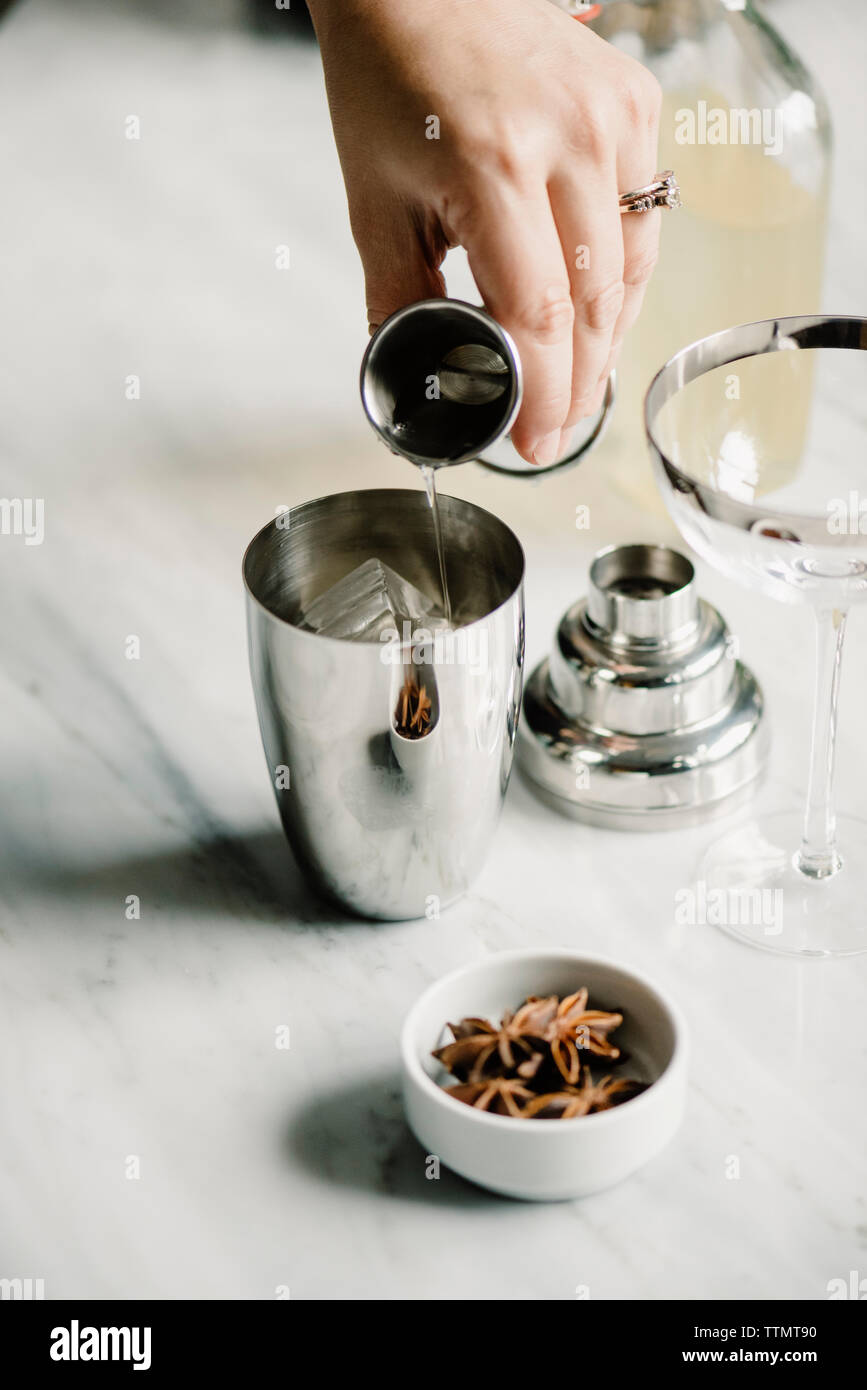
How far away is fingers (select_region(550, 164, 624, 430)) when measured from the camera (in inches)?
29.0

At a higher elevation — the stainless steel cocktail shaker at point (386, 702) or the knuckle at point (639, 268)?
the knuckle at point (639, 268)

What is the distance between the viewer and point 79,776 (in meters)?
0.89

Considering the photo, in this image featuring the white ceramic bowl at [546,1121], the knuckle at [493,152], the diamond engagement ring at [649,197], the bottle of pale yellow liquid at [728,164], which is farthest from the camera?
the bottle of pale yellow liquid at [728,164]

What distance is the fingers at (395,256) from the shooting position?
2.50 ft

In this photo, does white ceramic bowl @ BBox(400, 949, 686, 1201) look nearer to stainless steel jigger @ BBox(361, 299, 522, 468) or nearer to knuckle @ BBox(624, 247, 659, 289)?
stainless steel jigger @ BBox(361, 299, 522, 468)

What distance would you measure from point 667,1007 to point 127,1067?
0.26 metres

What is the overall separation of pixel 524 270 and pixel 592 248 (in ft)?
0.18

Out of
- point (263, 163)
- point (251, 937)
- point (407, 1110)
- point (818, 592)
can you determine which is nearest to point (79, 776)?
point (251, 937)

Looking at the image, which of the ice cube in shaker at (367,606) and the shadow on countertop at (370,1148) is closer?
the shadow on countertop at (370,1148)

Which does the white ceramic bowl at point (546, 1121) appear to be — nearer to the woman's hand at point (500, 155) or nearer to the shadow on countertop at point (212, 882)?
the shadow on countertop at point (212, 882)

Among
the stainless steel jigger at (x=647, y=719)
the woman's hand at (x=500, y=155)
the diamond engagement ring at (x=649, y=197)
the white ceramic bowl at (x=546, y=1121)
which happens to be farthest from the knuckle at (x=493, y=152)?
the white ceramic bowl at (x=546, y=1121)

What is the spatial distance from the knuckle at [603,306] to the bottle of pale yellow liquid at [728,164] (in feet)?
0.79

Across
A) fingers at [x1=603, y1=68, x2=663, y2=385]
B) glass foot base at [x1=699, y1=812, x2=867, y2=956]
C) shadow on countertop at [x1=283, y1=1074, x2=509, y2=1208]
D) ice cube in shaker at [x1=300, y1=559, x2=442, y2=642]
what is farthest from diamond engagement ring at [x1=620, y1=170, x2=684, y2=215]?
shadow on countertop at [x1=283, y1=1074, x2=509, y2=1208]

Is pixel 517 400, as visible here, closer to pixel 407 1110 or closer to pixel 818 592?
pixel 818 592
